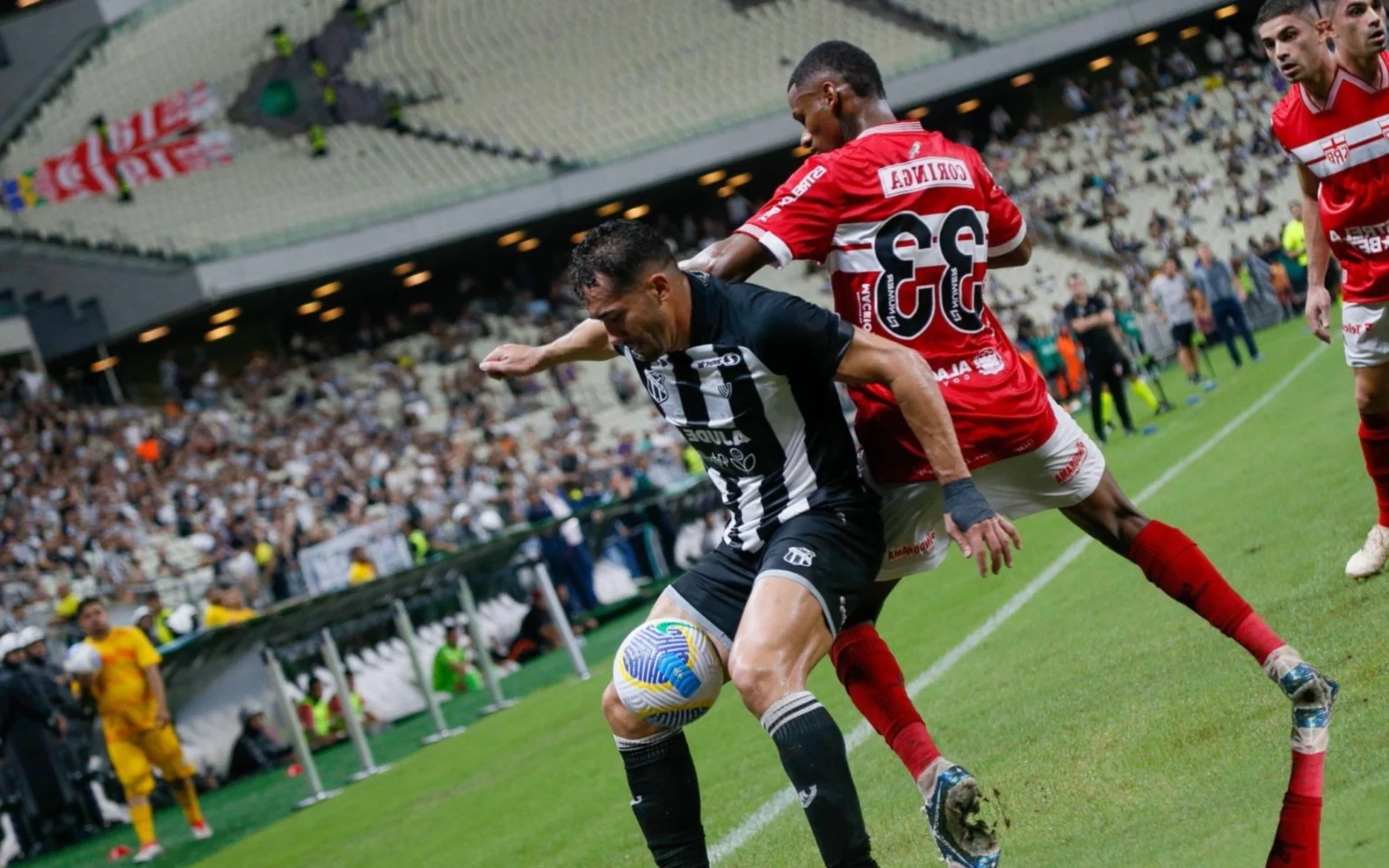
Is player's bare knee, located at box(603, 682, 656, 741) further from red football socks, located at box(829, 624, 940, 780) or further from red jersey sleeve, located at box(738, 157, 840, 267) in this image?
red jersey sleeve, located at box(738, 157, 840, 267)

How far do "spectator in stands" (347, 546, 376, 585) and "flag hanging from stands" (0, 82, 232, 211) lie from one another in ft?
60.7

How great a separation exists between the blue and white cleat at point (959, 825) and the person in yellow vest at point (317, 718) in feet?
38.1

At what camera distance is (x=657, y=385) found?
464 centimetres

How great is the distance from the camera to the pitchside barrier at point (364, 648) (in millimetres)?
13617

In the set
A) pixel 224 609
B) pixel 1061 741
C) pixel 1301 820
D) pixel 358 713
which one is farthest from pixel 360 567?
pixel 1301 820

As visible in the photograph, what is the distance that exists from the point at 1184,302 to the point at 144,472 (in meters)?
18.7

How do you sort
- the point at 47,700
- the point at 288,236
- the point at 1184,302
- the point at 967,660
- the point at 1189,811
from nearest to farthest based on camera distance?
the point at 1189,811, the point at 967,660, the point at 47,700, the point at 1184,302, the point at 288,236

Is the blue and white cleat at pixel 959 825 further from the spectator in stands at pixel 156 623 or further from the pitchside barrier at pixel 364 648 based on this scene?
the spectator in stands at pixel 156 623

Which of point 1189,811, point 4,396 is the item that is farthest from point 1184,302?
point 4,396

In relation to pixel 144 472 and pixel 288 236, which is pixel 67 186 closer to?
pixel 288 236

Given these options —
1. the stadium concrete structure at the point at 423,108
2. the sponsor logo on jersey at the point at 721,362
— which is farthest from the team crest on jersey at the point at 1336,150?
the stadium concrete structure at the point at 423,108

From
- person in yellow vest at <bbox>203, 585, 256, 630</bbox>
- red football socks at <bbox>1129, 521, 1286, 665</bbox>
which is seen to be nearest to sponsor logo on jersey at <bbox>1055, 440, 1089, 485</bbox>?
red football socks at <bbox>1129, 521, 1286, 665</bbox>

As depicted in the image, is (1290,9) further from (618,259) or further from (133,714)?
(133,714)

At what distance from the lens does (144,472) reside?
29.2 meters
